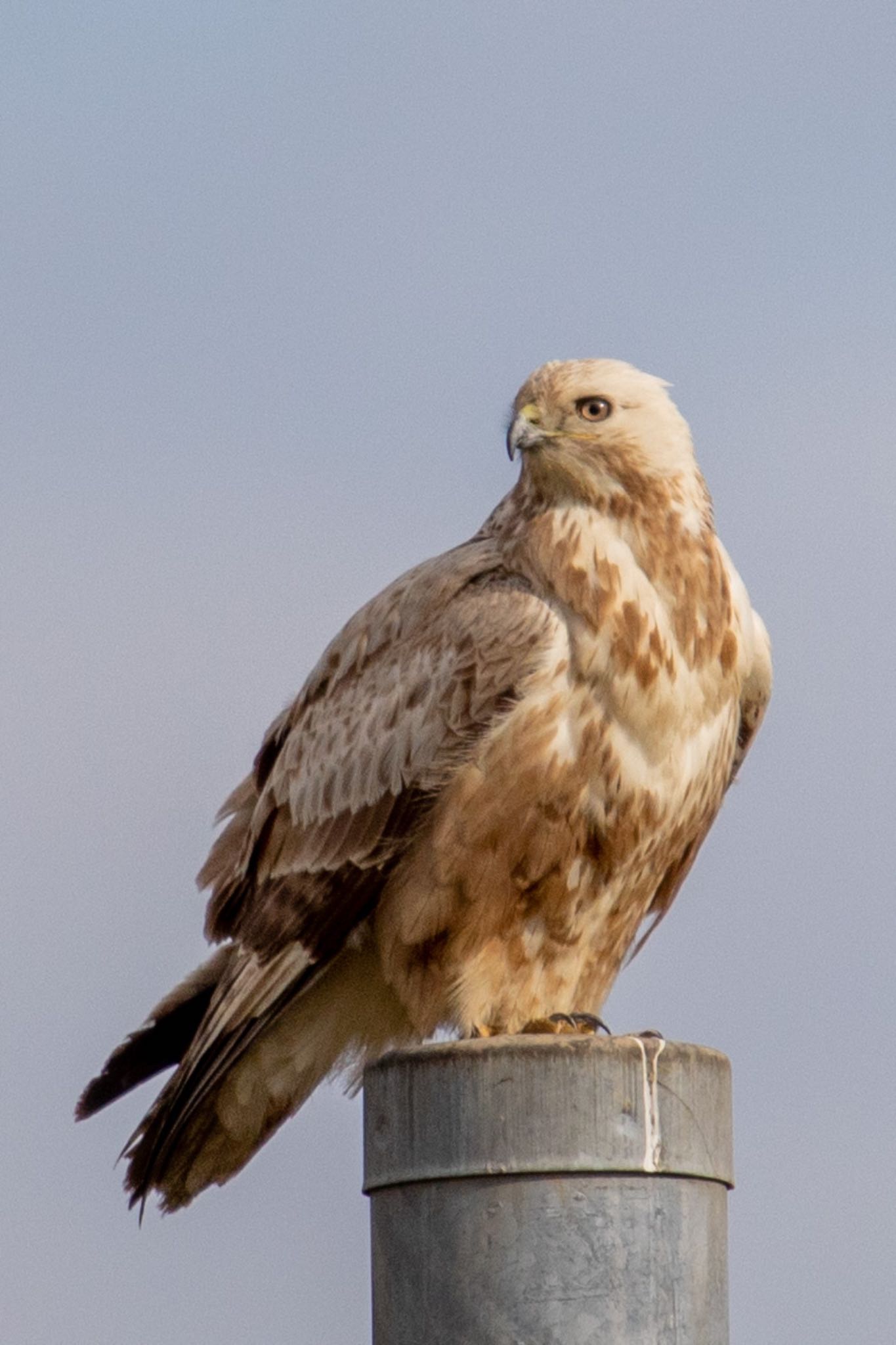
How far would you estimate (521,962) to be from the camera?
23.6 feet

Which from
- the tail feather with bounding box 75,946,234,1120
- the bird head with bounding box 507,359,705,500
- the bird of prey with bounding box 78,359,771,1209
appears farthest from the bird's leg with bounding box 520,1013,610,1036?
the bird head with bounding box 507,359,705,500

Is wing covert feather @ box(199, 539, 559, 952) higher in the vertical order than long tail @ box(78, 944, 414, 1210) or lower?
higher

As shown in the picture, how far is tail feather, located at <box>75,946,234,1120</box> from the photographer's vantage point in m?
7.52

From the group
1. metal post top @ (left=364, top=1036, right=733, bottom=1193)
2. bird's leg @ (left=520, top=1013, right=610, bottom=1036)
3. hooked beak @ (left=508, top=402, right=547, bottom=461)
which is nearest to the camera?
metal post top @ (left=364, top=1036, right=733, bottom=1193)

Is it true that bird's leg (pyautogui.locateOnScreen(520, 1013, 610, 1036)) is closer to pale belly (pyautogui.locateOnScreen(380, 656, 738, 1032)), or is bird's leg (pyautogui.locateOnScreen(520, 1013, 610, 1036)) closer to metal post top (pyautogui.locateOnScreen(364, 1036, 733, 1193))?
pale belly (pyautogui.locateOnScreen(380, 656, 738, 1032))

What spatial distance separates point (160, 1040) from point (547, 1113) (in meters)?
3.12

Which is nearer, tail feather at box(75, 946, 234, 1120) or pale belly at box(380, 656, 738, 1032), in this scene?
pale belly at box(380, 656, 738, 1032)

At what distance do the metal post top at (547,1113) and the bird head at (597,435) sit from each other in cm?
264

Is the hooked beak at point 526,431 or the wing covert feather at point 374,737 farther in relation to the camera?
the hooked beak at point 526,431

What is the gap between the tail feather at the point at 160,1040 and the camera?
7.52m

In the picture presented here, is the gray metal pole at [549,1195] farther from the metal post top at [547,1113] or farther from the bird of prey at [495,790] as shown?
the bird of prey at [495,790]

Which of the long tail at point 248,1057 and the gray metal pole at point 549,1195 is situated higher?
the long tail at point 248,1057

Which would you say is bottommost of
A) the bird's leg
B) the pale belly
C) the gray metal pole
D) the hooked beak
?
the gray metal pole

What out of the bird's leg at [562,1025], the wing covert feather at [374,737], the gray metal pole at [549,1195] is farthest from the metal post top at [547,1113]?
the wing covert feather at [374,737]
